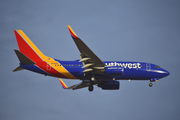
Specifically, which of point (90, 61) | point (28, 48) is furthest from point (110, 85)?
point (28, 48)

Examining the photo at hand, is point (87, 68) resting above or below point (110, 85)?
above

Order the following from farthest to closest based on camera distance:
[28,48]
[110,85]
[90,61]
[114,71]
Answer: [110,85], [28,48], [114,71], [90,61]

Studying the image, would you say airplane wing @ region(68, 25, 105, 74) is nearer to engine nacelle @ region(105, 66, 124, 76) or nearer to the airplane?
the airplane

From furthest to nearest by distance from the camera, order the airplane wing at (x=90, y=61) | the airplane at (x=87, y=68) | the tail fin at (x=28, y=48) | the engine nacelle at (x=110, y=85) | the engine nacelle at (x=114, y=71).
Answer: the engine nacelle at (x=110, y=85) < the tail fin at (x=28, y=48) < the airplane at (x=87, y=68) < the engine nacelle at (x=114, y=71) < the airplane wing at (x=90, y=61)

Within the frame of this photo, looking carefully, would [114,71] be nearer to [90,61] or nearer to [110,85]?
[90,61]

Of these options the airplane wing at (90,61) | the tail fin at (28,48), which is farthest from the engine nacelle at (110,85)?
the tail fin at (28,48)

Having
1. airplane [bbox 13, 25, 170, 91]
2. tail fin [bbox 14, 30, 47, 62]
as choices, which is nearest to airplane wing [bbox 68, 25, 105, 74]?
airplane [bbox 13, 25, 170, 91]

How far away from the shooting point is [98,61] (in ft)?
141

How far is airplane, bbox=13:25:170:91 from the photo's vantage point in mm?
43812

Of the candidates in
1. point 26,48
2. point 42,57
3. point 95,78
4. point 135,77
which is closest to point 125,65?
point 135,77

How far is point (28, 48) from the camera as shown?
156 feet

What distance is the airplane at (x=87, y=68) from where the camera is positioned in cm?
4381

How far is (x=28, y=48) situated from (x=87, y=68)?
11.2m

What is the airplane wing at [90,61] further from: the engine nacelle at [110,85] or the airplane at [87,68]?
the engine nacelle at [110,85]
